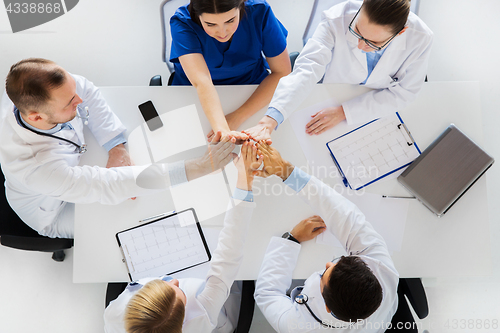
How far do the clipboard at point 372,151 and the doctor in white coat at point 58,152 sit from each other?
0.52 metres

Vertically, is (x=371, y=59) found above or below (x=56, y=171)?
above

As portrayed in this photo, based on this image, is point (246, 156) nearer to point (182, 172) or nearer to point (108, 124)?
point (182, 172)

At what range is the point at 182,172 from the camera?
4.74 ft

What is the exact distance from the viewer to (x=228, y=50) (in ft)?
→ 5.19

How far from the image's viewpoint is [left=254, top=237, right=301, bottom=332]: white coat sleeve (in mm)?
1393

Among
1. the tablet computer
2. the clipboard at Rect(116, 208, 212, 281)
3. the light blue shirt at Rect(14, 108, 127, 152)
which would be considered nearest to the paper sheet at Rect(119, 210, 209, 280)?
the clipboard at Rect(116, 208, 212, 281)

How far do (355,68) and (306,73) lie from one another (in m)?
0.26

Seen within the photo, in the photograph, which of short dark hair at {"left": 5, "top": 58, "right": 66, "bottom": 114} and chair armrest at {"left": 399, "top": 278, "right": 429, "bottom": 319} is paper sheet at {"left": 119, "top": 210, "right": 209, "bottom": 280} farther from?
chair armrest at {"left": 399, "top": 278, "right": 429, "bottom": 319}

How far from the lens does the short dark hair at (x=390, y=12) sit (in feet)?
3.99

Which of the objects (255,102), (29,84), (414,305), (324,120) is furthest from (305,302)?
(29,84)

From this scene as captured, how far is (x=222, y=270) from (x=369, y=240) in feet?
2.09

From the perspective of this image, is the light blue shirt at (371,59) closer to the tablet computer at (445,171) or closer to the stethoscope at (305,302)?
the tablet computer at (445,171)

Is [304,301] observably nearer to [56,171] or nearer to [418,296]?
[418,296]

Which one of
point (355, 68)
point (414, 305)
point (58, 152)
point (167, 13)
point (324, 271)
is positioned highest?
point (167, 13)
